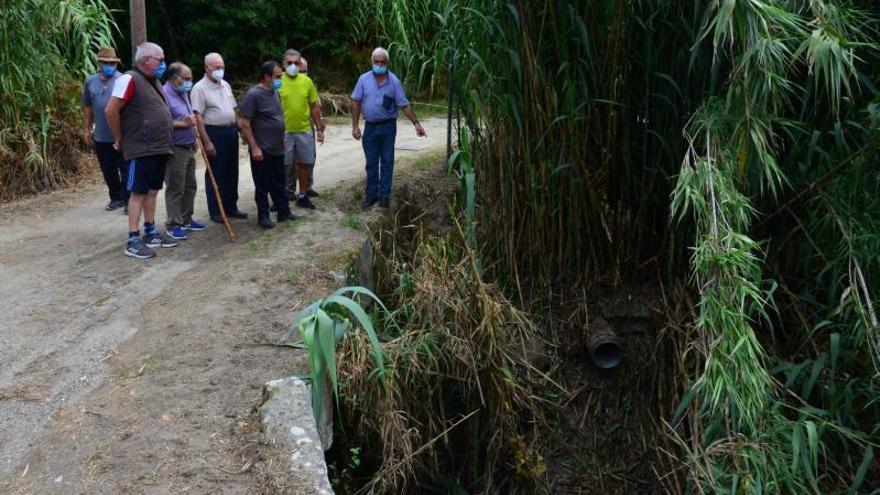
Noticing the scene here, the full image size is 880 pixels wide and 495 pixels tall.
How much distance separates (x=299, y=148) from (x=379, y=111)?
0.83 meters

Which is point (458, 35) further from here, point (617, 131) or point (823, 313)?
point (823, 313)

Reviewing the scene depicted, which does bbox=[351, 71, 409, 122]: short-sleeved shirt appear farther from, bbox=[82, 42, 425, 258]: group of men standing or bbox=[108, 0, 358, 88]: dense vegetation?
bbox=[108, 0, 358, 88]: dense vegetation

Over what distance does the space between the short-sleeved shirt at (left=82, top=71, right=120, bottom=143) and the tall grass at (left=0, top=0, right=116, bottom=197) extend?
4.55 ft

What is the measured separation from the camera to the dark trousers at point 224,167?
718 cm

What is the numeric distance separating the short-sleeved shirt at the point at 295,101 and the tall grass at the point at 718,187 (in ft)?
7.41

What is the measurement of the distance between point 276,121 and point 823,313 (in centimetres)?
435

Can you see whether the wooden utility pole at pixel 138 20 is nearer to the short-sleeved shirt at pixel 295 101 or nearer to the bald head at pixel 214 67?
the short-sleeved shirt at pixel 295 101

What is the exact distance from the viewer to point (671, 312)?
5.12 metres

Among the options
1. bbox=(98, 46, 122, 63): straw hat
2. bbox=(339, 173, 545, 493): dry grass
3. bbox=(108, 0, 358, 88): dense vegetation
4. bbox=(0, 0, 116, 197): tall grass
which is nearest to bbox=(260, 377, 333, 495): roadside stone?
bbox=(339, 173, 545, 493): dry grass

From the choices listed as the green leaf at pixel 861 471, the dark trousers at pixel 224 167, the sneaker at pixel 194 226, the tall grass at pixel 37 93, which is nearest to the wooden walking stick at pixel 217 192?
the dark trousers at pixel 224 167

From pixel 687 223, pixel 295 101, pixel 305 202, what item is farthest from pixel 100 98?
pixel 687 223

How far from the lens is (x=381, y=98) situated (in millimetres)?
7641

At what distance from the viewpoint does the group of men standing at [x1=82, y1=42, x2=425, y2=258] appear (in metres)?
6.34

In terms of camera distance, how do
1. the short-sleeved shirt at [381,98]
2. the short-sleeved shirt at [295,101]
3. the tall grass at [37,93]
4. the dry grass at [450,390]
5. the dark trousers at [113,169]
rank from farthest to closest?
the tall grass at [37,93], the dark trousers at [113,169], the short-sleeved shirt at [295,101], the short-sleeved shirt at [381,98], the dry grass at [450,390]
